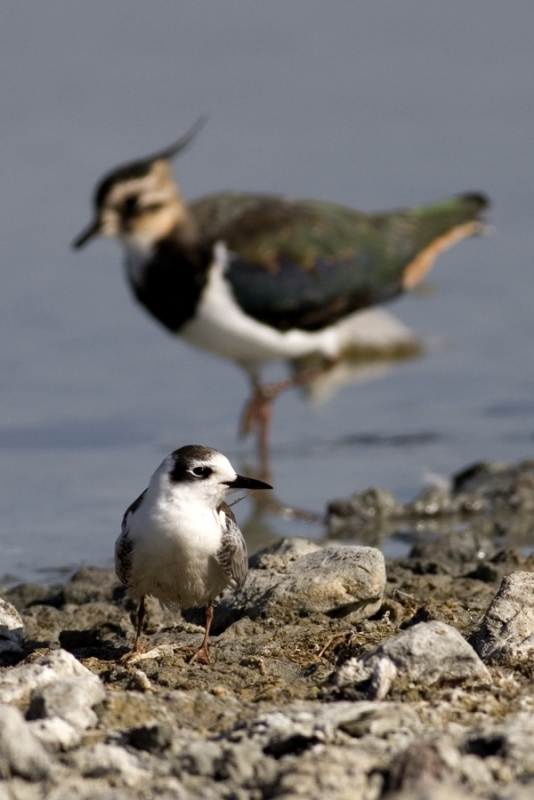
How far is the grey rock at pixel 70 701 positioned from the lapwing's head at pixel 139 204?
6164 millimetres

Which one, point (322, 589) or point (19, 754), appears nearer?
point (19, 754)

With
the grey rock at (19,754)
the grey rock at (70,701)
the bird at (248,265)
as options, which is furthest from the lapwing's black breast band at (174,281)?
the grey rock at (19,754)

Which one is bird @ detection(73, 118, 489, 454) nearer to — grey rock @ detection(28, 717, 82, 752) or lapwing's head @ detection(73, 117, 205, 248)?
lapwing's head @ detection(73, 117, 205, 248)

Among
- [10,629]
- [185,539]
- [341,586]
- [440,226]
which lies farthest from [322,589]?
[440,226]

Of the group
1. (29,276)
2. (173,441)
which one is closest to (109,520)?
(173,441)

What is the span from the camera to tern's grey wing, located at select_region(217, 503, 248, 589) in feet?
16.7

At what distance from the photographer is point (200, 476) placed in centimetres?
518

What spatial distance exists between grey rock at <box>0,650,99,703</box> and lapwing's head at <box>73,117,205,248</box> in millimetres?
5937

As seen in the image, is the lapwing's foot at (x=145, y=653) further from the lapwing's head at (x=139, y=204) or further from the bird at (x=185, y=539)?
the lapwing's head at (x=139, y=204)

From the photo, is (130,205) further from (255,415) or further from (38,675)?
(38,675)

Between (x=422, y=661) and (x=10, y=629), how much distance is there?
1.71 meters

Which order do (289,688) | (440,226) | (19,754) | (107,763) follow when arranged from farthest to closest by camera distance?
(440,226), (289,688), (107,763), (19,754)

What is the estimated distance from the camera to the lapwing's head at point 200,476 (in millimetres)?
5129

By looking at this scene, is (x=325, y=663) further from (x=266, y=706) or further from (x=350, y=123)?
(x=350, y=123)
